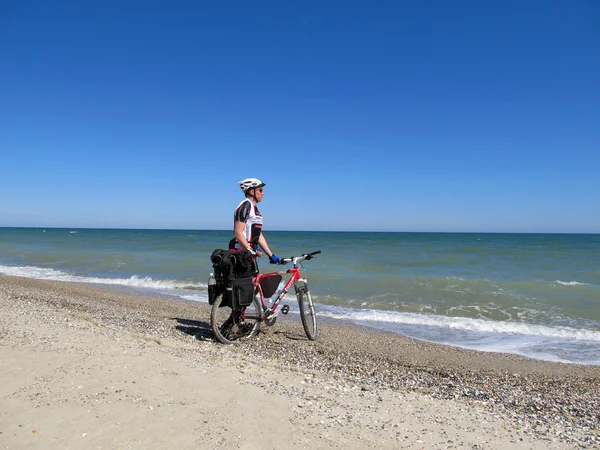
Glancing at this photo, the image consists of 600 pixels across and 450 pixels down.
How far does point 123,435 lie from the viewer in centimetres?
293

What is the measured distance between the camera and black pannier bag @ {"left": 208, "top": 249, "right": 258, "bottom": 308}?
589 cm

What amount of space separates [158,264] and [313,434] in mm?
21892

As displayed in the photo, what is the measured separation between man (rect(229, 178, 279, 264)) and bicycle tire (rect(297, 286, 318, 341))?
1.04 m

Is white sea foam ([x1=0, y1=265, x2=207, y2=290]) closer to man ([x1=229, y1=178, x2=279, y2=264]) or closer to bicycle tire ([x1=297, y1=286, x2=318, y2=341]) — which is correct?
bicycle tire ([x1=297, y1=286, x2=318, y2=341])

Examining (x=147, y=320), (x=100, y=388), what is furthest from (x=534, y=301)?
(x=100, y=388)

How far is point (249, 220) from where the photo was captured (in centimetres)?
599

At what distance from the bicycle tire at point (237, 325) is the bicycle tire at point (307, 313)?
750mm

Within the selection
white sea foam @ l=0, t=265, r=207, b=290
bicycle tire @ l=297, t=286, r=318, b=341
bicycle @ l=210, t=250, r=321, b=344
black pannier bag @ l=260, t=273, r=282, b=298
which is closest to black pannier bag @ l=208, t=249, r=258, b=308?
bicycle @ l=210, t=250, r=321, b=344

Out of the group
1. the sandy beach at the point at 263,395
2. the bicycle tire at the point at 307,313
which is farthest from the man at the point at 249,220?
the sandy beach at the point at 263,395

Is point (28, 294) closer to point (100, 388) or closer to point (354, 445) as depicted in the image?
point (100, 388)

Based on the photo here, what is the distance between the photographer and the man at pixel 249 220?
5887 millimetres

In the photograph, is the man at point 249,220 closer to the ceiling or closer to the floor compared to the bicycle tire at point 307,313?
closer to the ceiling

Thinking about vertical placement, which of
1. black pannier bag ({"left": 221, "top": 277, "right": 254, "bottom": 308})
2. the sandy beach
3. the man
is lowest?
the sandy beach

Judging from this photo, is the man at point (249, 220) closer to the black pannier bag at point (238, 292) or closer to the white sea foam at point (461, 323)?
the black pannier bag at point (238, 292)
